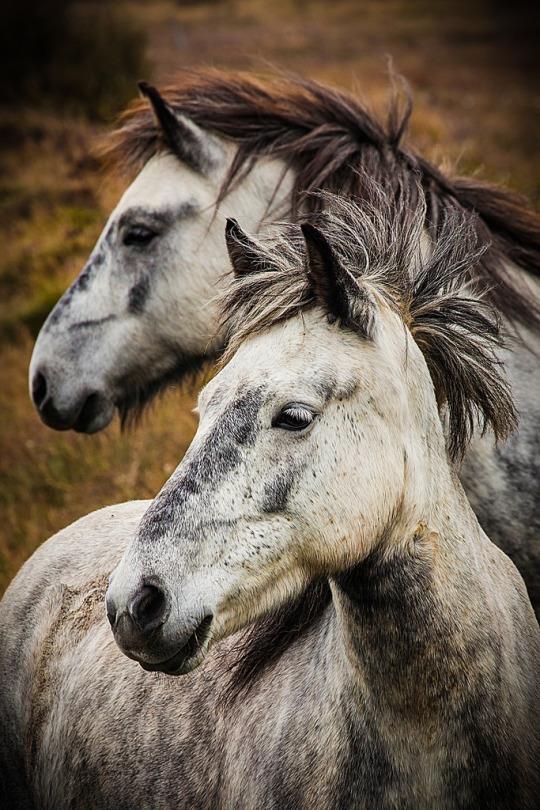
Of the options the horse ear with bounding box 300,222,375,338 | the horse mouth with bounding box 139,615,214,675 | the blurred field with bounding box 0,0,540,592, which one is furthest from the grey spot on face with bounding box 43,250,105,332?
the horse mouth with bounding box 139,615,214,675

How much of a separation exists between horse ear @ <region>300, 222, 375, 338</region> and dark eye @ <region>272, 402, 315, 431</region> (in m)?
0.29

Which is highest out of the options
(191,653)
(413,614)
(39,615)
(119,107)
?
(119,107)

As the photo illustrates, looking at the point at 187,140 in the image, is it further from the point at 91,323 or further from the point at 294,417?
the point at 294,417

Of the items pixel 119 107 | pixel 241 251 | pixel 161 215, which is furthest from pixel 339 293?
pixel 119 107

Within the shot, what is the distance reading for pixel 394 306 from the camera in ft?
8.23

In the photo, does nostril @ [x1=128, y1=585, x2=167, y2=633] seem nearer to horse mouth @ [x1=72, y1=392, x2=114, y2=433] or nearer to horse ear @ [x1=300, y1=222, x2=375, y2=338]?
horse ear @ [x1=300, y1=222, x2=375, y2=338]

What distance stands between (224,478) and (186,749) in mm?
1149

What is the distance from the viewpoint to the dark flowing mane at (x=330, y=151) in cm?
387

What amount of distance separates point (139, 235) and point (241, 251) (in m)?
1.71

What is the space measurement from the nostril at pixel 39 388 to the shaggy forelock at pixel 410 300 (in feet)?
6.26

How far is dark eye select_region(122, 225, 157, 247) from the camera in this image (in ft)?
14.2

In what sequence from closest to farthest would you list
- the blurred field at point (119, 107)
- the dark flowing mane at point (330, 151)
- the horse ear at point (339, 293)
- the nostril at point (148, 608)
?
the nostril at point (148, 608), the horse ear at point (339, 293), the dark flowing mane at point (330, 151), the blurred field at point (119, 107)

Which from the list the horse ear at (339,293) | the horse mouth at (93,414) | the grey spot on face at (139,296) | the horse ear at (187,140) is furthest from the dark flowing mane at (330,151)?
the horse ear at (339,293)

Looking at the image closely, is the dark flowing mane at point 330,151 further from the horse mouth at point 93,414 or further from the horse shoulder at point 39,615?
the horse shoulder at point 39,615
